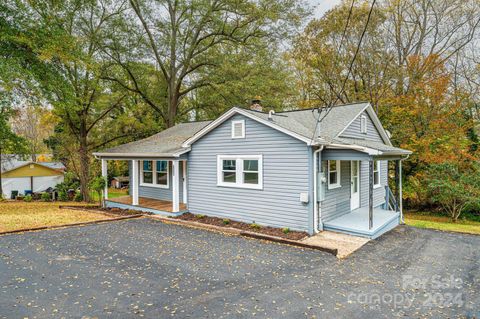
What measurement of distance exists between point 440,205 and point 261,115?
1399 cm

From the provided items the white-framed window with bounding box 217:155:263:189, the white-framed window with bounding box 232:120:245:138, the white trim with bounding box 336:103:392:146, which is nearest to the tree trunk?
the white-framed window with bounding box 217:155:263:189

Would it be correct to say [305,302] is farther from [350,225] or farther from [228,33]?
[228,33]

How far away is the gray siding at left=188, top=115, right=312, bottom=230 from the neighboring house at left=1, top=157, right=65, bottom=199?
1998 centimetres

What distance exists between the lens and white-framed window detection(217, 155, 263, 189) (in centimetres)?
928

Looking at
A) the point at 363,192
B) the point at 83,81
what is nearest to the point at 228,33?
the point at 83,81

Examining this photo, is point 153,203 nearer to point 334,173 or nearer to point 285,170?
point 285,170

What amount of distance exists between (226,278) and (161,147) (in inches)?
315

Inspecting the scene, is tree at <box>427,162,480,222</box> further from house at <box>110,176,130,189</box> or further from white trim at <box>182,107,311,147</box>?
house at <box>110,176,130,189</box>

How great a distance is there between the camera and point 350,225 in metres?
8.66

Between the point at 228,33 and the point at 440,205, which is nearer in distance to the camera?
the point at 440,205

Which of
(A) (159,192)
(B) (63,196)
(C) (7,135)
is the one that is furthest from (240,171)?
(B) (63,196)

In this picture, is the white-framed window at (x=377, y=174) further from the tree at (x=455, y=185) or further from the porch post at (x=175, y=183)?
the porch post at (x=175, y=183)

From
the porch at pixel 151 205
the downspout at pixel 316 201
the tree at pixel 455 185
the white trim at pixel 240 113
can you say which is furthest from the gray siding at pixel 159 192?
the tree at pixel 455 185

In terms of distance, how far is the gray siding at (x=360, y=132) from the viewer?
10383mm
